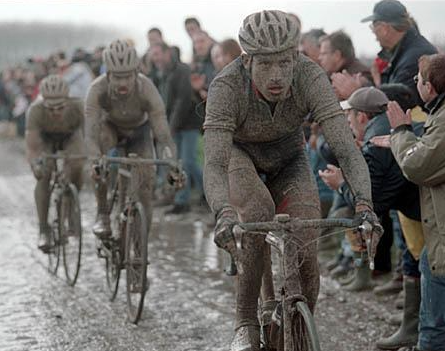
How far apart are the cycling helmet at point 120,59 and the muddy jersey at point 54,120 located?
1682mm

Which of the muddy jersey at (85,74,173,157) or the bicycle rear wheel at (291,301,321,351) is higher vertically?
the muddy jersey at (85,74,173,157)

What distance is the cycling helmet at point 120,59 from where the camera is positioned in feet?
27.1

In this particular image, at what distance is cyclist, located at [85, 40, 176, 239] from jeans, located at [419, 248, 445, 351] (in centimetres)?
277

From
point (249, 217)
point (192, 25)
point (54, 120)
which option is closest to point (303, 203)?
point (249, 217)

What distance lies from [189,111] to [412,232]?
259 inches

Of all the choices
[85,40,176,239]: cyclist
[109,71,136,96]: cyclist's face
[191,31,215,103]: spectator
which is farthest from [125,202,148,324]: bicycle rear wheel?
[191,31,215,103]: spectator

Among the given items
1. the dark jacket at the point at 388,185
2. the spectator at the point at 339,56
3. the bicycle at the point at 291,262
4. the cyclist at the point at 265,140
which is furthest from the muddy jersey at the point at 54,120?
the bicycle at the point at 291,262

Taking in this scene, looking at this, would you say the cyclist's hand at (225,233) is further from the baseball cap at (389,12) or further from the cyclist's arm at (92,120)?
the baseball cap at (389,12)

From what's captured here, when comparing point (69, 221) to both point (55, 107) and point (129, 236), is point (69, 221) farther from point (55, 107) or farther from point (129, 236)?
point (129, 236)

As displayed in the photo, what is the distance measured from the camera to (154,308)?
8.02 metres

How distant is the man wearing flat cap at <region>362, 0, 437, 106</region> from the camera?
7.92 m

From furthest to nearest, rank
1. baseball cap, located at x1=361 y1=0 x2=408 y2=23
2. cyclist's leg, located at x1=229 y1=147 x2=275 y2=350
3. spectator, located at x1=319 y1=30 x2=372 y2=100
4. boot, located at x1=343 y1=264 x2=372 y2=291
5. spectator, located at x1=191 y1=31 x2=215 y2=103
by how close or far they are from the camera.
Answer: spectator, located at x1=191 y1=31 x2=215 y2=103, spectator, located at x1=319 y1=30 x2=372 y2=100, boot, located at x1=343 y1=264 x2=372 y2=291, baseball cap, located at x1=361 y1=0 x2=408 y2=23, cyclist's leg, located at x1=229 y1=147 x2=275 y2=350

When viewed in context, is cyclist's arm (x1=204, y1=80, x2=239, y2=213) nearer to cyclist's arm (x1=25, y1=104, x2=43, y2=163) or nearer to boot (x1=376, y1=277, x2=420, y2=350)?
boot (x1=376, y1=277, x2=420, y2=350)

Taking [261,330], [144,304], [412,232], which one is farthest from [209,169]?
[144,304]
